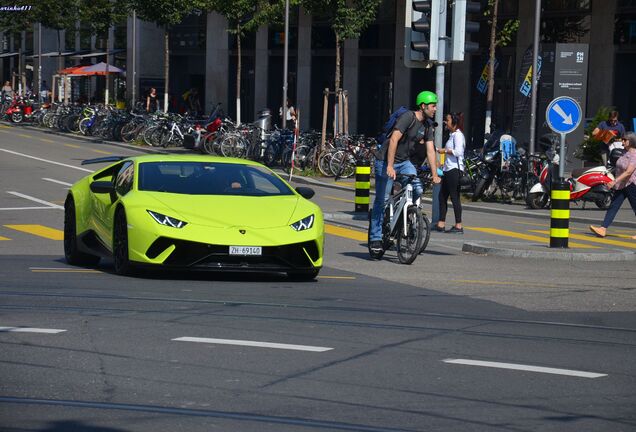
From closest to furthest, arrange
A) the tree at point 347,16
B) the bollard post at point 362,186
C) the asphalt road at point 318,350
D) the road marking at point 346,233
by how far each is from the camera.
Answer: the asphalt road at point 318,350, the road marking at point 346,233, the bollard post at point 362,186, the tree at point 347,16

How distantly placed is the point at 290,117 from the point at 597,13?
38.0 feet

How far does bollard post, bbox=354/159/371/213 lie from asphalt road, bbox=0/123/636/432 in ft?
23.1

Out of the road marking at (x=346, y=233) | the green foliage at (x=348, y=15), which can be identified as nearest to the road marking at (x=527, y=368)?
the road marking at (x=346, y=233)

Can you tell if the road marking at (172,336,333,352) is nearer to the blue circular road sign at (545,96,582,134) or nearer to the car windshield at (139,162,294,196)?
the car windshield at (139,162,294,196)

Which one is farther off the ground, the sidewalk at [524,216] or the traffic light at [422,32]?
the traffic light at [422,32]

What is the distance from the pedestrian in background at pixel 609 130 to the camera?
97.2 feet

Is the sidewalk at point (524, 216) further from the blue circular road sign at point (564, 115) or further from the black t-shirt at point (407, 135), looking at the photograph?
the blue circular road sign at point (564, 115)

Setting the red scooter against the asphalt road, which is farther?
the red scooter

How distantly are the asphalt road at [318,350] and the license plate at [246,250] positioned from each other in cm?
32

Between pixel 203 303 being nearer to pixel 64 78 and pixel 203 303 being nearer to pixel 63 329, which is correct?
pixel 63 329

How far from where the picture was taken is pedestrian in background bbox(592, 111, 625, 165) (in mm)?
29641

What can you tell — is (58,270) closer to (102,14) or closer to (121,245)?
(121,245)

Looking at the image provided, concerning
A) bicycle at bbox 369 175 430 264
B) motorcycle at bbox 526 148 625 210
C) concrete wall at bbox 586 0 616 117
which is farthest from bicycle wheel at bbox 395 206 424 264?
concrete wall at bbox 586 0 616 117

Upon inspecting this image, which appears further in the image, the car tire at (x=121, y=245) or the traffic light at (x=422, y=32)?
the traffic light at (x=422, y=32)
